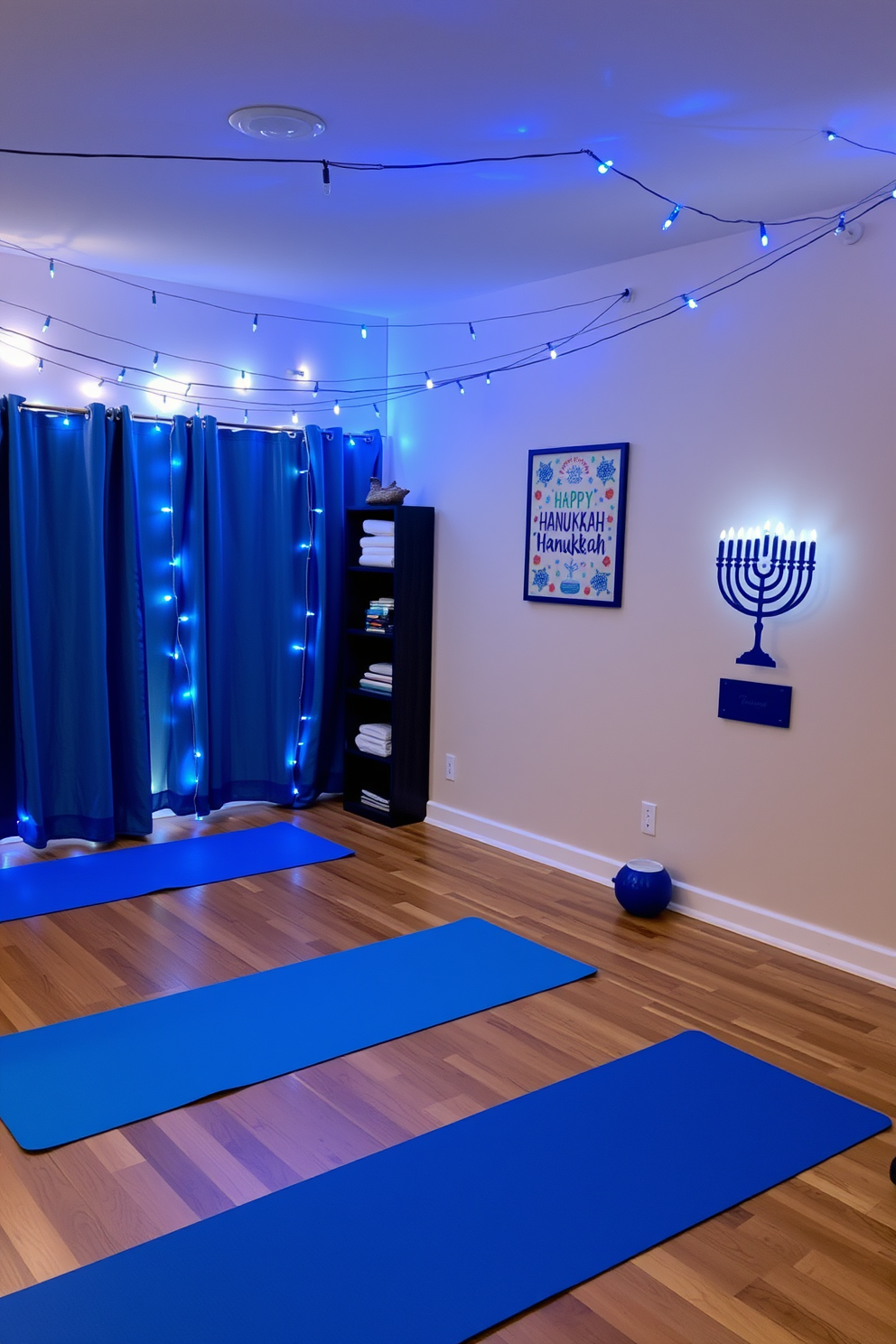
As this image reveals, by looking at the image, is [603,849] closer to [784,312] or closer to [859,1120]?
[859,1120]

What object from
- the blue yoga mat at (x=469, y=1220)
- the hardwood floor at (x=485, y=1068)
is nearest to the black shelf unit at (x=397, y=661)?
the hardwood floor at (x=485, y=1068)

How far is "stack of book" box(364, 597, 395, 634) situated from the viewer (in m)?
4.91

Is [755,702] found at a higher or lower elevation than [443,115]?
lower

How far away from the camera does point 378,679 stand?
5.00 m

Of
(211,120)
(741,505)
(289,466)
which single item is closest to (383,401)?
(289,466)

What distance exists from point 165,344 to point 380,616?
1.54 meters

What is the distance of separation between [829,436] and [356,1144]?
8.32ft

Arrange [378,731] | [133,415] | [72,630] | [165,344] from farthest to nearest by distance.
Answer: [378,731]
[165,344]
[133,415]
[72,630]

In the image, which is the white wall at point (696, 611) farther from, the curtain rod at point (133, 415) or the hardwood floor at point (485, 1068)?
the curtain rod at point (133, 415)

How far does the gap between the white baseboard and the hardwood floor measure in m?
0.07

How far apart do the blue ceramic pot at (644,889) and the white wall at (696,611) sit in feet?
0.55

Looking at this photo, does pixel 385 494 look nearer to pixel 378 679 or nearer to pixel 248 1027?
pixel 378 679

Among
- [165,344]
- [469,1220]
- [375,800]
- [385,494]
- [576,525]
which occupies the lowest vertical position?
[469,1220]

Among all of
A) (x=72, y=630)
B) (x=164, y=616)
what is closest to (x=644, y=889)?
(x=164, y=616)
